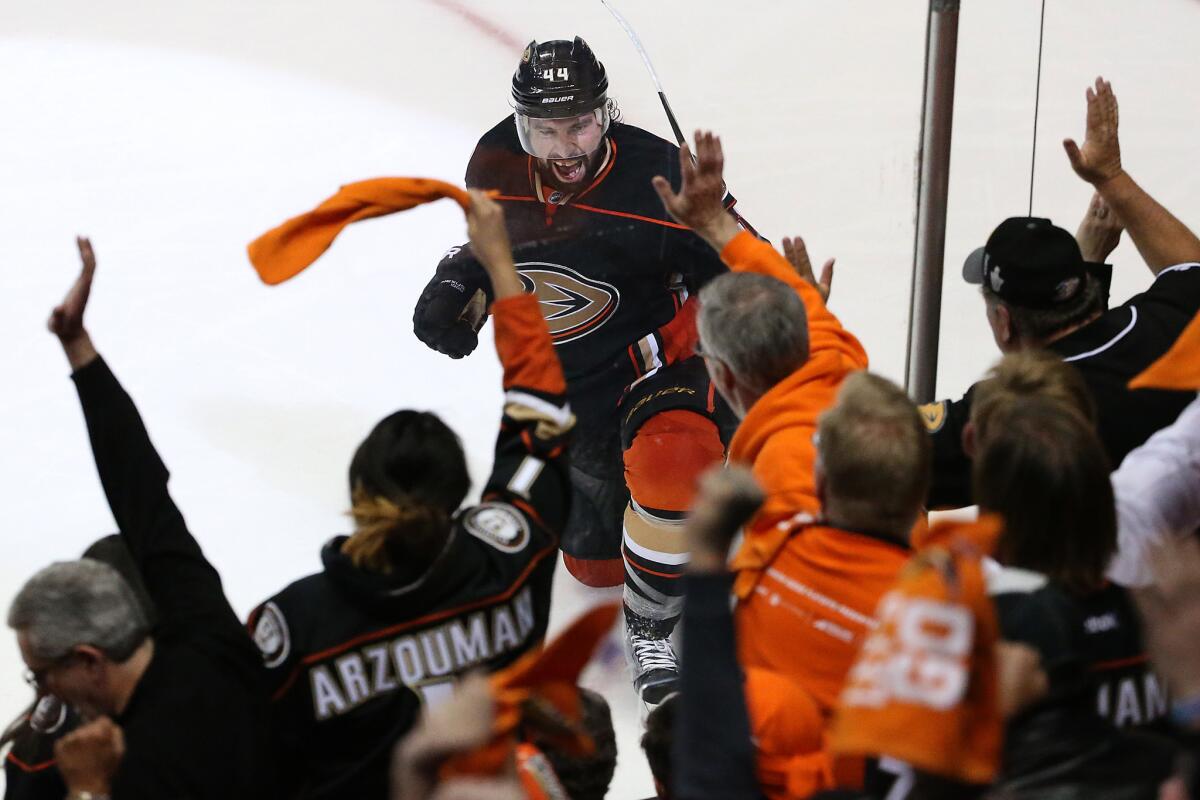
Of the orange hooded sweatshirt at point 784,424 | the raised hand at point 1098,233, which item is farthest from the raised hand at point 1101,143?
the orange hooded sweatshirt at point 784,424

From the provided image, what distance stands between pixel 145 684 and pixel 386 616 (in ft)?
0.80

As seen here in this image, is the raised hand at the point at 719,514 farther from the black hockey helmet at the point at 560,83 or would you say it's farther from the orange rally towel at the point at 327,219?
the black hockey helmet at the point at 560,83

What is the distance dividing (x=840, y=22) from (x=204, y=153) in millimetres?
1774

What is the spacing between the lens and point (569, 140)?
266cm

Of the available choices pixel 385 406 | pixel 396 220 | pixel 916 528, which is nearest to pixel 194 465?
pixel 385 406

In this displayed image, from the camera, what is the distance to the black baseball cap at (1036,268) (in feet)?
6.43

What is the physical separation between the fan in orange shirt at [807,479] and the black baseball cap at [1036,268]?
32 centimetres

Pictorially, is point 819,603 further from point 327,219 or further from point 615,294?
point 615,294

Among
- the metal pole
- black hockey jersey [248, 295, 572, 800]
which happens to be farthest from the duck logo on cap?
black hockey jersey [248, 295, 572, 800]

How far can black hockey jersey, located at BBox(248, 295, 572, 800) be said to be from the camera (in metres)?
1.43

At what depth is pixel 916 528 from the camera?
1.62 m

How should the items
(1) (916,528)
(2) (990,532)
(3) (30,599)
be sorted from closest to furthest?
(2) (990,532) < (3) (30,599) < (1) (916,528)

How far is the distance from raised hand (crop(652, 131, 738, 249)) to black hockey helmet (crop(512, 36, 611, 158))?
2.01 feet

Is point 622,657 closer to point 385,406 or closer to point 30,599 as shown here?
point 385,406
